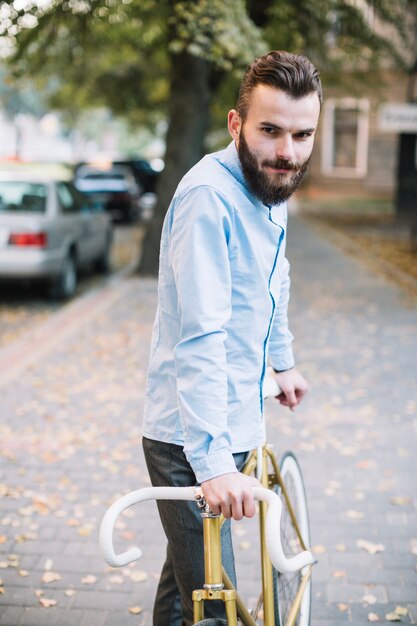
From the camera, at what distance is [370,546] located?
13.6 feet

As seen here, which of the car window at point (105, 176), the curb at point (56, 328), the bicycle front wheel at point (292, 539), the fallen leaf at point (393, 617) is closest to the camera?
the bicycle front wheel at point (292, 539)

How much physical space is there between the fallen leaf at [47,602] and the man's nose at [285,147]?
2484mm

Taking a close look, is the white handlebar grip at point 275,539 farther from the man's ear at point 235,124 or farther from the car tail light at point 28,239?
the car tail light at point 28,239

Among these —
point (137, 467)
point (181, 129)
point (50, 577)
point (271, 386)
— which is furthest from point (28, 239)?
point (271, 386)

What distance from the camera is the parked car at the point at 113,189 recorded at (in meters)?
23.8

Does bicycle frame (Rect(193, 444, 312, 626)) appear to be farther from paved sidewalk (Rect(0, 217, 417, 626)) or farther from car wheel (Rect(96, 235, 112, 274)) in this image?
car wheel (Rect(96, 235, 112, 274))

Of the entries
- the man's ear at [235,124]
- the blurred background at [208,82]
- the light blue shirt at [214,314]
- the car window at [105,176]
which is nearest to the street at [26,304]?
the blurred background at [208,82]

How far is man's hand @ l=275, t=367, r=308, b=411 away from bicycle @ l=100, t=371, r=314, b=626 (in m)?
0.03

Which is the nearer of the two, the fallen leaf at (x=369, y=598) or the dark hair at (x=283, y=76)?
the dark hair at (x=283, y=76)

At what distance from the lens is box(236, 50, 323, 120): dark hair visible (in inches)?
79.0

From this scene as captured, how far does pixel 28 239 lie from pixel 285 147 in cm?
893

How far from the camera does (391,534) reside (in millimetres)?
4277

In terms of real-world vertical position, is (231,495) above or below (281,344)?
below

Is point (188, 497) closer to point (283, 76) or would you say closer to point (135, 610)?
point (283, 76)
